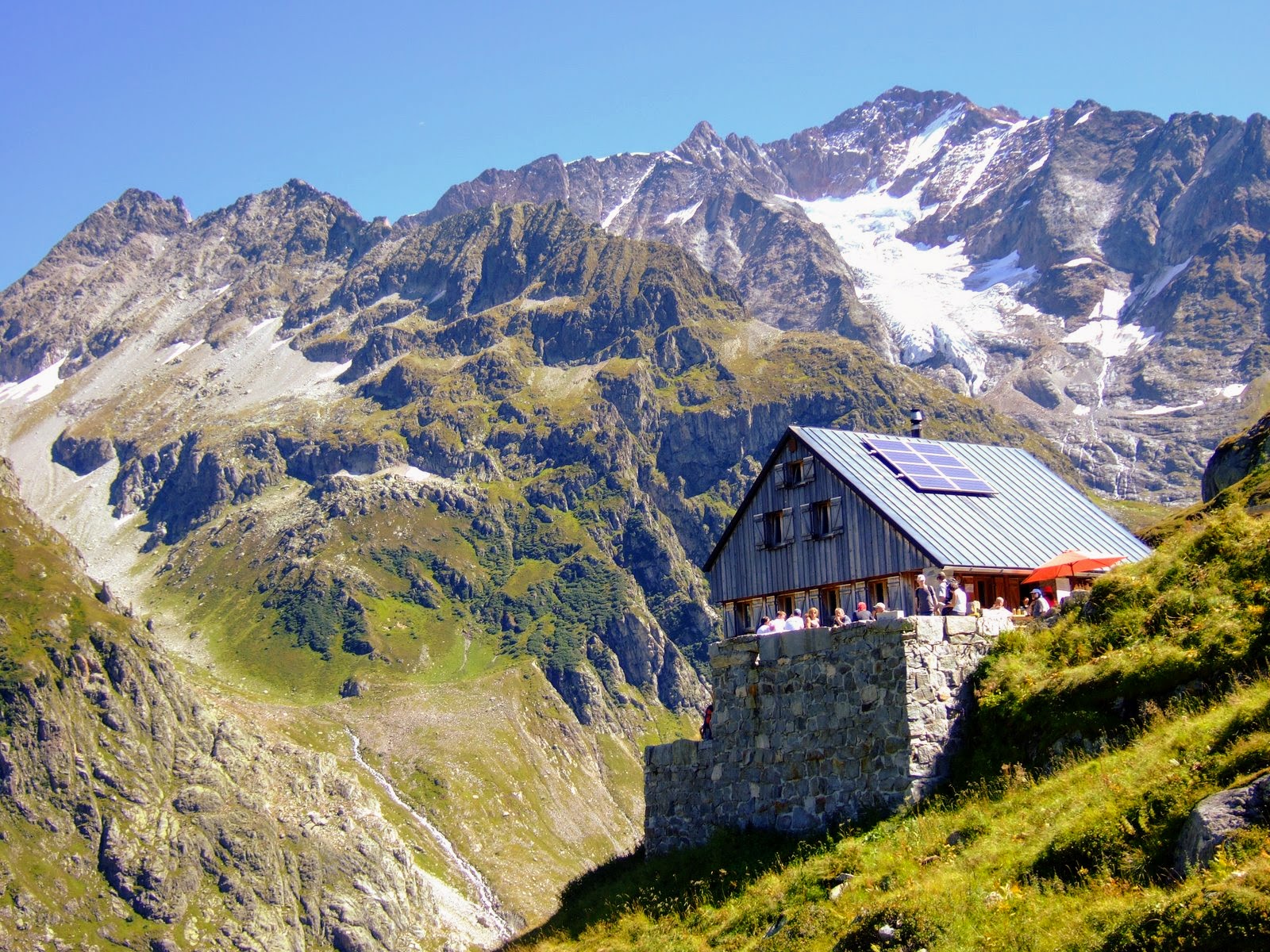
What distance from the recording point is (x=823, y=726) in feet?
97.7

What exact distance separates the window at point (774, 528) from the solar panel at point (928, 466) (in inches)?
138

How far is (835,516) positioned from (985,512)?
14.8ft

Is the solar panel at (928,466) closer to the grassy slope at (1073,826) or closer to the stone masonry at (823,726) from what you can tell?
the stone masonry at (823,726)

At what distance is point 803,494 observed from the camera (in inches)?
1676

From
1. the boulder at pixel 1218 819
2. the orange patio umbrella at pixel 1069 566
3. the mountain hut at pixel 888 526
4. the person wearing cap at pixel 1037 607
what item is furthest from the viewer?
the mountain hut at pixel 888 526

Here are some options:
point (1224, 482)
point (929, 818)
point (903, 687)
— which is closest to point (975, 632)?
point (903, 687)

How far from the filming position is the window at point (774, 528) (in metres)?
43.5

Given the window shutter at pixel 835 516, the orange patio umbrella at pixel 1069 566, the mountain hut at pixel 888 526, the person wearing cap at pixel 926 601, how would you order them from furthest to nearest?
the window shutter at pixel 835 516 → the mountain hut at pixel 888 526 → the orange patio umbrella at pixel 1069 566 → the person wearing cap at pixel 926 601

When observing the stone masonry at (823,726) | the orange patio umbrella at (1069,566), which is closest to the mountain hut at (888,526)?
the orange patio umbrella at (1069,566)

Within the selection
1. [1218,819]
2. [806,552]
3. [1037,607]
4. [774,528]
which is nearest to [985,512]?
[806,552]

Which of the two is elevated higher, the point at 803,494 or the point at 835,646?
the point at 803,494

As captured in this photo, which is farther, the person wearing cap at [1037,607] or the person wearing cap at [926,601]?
the person wearing cap at [926,601]

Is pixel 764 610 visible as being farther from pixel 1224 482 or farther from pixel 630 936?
pixel 1224 482

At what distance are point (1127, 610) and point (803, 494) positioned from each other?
651 inches
